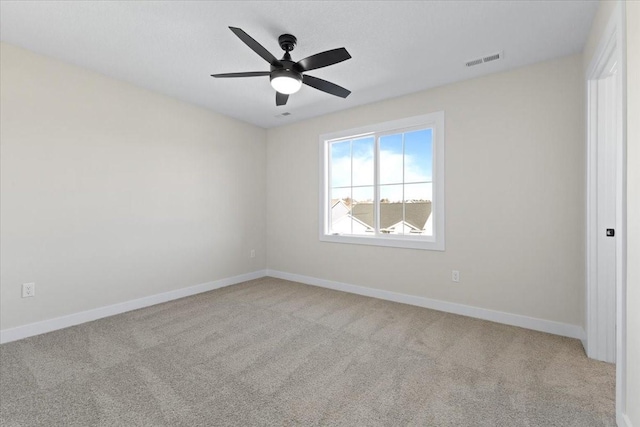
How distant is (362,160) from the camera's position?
4238 millimetres

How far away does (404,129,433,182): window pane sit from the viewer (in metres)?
3.62

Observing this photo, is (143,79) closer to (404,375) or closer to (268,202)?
(268,202)

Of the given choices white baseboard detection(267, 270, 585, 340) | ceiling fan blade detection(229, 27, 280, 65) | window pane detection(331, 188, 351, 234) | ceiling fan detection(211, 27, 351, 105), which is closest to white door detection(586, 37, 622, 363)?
white baseboard detection(267, 270, 585, 340)

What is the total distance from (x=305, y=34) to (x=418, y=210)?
7.76 ft

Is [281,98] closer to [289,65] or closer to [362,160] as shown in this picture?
[289,65]

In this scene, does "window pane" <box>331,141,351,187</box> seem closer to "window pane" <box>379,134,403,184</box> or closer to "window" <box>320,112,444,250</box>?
"window" <box>320,112,444,250</box>

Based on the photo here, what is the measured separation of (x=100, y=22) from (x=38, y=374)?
2.65 metres

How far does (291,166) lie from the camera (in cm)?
484

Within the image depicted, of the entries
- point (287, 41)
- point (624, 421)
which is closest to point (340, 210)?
point (287, 41)

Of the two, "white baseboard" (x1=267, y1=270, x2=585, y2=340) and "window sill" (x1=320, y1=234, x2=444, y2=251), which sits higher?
"window sill" (x1=320, y1=234, x2=444, y2=251)

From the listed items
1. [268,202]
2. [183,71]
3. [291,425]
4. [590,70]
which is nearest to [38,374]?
[291,425]

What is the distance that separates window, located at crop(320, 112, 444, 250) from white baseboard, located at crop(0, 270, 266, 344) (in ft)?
6.10

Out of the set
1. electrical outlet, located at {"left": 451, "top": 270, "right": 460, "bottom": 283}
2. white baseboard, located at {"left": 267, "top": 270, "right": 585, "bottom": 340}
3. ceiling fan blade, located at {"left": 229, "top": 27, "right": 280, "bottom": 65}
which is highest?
ceiling fan blade, located at {"left": 229, "top": 27, "right": 280, "bottom": 65}

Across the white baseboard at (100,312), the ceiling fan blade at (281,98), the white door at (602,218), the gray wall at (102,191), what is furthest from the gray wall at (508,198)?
the gray wall at (102,191)
